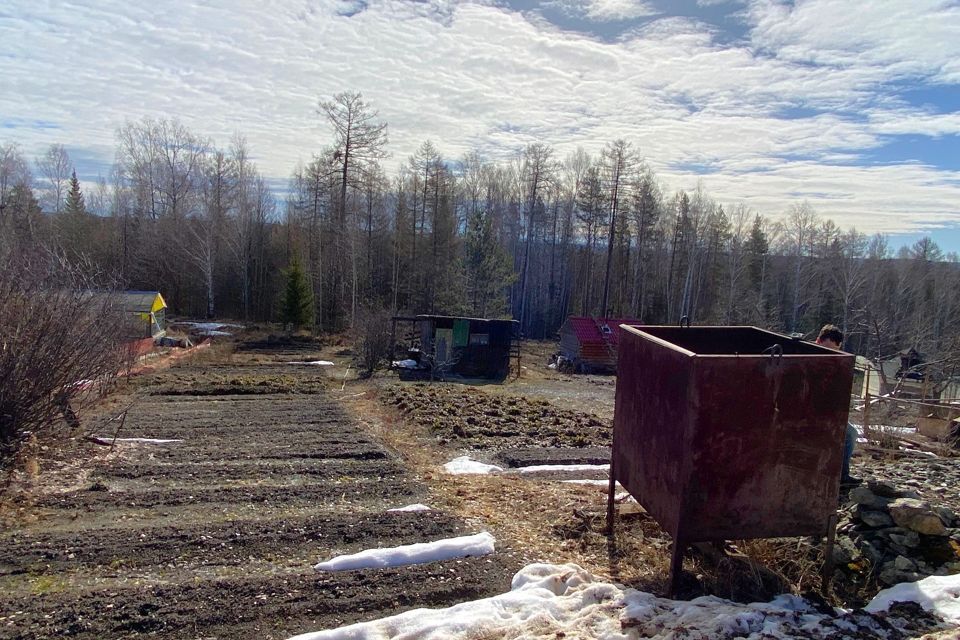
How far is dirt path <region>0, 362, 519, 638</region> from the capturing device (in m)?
3.48

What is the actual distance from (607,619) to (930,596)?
200 cm

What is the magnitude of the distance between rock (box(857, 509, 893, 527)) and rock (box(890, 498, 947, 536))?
6 cm

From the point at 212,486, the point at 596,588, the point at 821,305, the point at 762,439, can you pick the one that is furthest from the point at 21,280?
the point at 821,305

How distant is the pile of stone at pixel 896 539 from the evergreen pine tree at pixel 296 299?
29024 millimetres

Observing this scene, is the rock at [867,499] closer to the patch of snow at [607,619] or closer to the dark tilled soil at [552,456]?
the patch of snow at [607,619]

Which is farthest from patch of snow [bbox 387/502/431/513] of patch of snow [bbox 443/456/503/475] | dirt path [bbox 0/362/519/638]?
patch of snow [bbox 443/456/503/475]

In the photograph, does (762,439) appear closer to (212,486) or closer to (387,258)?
(212,486)

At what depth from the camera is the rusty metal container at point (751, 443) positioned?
11.6ft

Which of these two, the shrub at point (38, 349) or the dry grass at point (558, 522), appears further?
the shrub at point (38, 349)

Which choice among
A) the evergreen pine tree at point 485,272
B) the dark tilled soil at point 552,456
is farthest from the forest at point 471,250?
the dark tilled soil at point 552,456

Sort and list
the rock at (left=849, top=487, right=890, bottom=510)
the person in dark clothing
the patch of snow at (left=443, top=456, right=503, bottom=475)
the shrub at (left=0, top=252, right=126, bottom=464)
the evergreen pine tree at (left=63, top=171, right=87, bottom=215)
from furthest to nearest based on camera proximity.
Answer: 1. the evergreen pine tree at (left=63, top=171, right=87, bottom=215)
2. the patch of snow at (left=443, top=456, right=503, bottom=475)
3. the shrub at (left=0, top=252, right=126, bottom=464)
4. the person in dark clothing
5. the rock at (left=849, top=487, right=890, bottom=510)

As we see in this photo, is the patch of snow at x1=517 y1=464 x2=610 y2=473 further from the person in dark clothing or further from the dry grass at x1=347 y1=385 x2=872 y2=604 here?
the person in dark clothing

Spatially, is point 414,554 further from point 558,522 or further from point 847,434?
point 847,434

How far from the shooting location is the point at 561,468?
800cm
